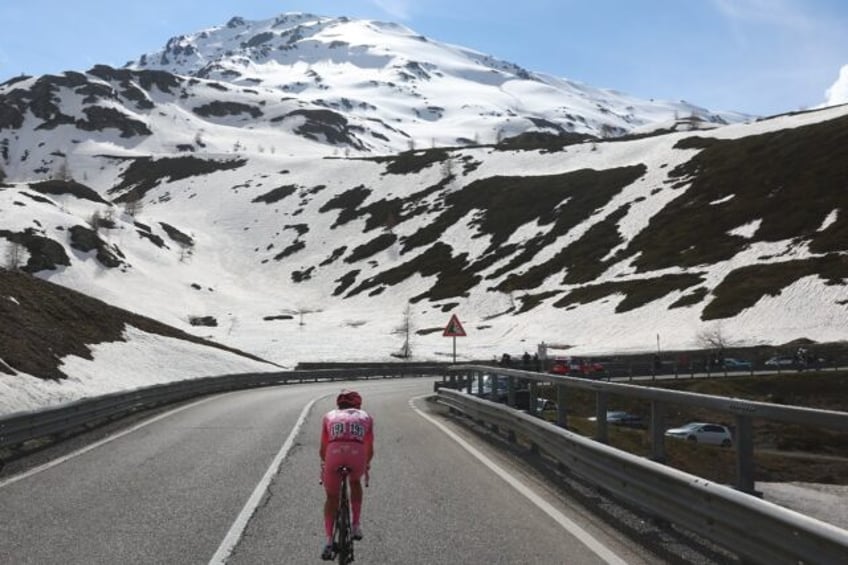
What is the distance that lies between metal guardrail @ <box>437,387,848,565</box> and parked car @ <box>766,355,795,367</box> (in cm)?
3547

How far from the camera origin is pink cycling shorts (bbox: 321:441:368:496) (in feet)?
20.2

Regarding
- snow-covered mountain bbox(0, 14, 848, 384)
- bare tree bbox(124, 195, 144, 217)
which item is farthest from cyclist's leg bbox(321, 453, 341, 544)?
bare tree bbox(124, 195, 144, 217)

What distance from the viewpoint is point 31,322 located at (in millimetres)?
28531

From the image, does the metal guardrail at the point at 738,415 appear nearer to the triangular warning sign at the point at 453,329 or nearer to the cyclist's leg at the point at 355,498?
the cyclist's leg at the point at 355,498

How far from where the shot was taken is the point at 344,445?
6234 mm

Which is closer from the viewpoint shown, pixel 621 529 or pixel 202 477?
pixel 621 529

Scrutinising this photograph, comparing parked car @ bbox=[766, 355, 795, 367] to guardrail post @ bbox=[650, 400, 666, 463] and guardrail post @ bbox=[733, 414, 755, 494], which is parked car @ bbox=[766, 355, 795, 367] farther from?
guardrail post @ bbox=[733, 414, 755, 494]

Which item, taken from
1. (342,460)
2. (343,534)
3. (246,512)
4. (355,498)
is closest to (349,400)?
(342,460)

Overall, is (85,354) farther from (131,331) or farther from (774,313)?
(774,313)

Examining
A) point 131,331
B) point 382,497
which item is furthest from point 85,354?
point 382,497

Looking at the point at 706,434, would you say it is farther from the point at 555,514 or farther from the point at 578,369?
the point at 555,514

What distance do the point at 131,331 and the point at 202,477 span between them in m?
30.2

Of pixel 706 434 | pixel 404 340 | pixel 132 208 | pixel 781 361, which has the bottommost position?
pixel 706 434

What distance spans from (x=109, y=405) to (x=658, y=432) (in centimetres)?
1461
